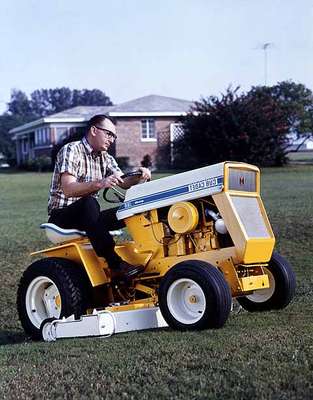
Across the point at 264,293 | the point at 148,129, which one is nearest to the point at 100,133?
the point at 264,293

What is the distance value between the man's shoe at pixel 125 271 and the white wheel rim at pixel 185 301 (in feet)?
2.06

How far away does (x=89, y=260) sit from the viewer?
7238 millimetres

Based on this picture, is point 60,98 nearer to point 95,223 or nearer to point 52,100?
point 52,100

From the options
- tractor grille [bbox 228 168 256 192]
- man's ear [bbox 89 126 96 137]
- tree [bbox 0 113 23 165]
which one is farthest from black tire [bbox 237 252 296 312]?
tree [bbox 0 113 23 165]

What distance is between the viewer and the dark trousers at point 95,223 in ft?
23.3

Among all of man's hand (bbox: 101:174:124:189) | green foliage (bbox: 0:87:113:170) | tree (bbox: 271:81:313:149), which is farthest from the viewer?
green foliage (bbox: 0:87:113:170)

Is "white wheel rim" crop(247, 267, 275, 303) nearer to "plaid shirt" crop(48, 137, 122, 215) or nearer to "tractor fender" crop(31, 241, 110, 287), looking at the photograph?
"tractor fender" crop(31, 241, 110, 287)

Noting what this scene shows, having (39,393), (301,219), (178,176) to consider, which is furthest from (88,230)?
(301,219)

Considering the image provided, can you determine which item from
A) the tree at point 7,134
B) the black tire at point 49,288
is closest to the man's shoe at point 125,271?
the black tire at point 49,288

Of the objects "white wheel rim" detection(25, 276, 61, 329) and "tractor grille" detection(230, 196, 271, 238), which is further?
"white wheel rim" detection(25, 276, 61, 329)

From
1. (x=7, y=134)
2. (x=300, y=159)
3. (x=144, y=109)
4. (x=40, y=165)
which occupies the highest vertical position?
(x=144, y=109)

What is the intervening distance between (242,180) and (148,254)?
1111 millimetres

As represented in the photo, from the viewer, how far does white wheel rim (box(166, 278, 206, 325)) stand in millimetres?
6449

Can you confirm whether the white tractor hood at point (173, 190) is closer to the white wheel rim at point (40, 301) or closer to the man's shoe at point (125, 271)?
the man's shoe at point (125, 271)
